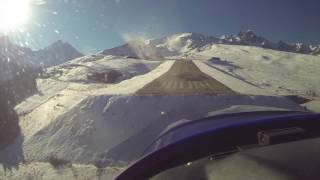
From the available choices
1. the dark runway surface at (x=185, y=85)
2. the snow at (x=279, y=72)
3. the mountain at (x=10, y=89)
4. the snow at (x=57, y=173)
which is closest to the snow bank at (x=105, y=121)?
the mountain at (x=10, y=89)

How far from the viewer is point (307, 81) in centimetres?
4591

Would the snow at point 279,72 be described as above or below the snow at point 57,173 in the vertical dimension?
below

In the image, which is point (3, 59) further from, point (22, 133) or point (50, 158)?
point (50, 158)

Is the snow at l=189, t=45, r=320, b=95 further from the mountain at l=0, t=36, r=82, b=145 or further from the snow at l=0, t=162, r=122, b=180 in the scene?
the snow at l=0, t=162, r=122, b=180

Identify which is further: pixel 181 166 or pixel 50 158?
pixel 50 158

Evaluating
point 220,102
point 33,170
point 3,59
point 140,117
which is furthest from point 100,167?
point 3,59

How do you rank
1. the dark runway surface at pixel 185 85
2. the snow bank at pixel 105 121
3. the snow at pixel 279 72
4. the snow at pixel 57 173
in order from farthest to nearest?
1. the snow at pixel 279 72
2. the dark runway surface at pixel 185 85
3. the snow bank at pixel 105 121
4. the snow at pixel 57 173

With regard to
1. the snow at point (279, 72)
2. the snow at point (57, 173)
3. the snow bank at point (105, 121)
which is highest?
the snow bank at point (105, 121)

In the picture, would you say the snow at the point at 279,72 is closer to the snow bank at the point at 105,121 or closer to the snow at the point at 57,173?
the snow bank at the point at 105,121

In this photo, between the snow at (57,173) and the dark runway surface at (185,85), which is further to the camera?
the dark runway surface at (185,85)

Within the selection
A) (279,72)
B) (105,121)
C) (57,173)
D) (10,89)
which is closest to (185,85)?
(10,89)

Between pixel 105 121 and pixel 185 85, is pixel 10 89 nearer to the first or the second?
pixel 185 85

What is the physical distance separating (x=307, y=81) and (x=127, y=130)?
1270 inches

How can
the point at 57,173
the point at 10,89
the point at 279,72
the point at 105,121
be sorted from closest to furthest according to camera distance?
the point at 57,173 < the point at 105,121 < the point at 10,89 < the point at 279,72
